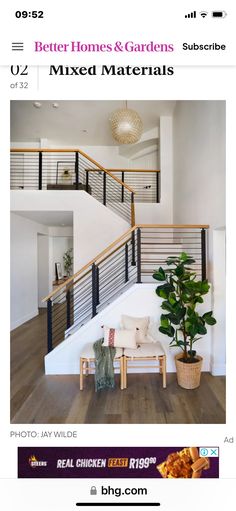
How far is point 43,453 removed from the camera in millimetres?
939

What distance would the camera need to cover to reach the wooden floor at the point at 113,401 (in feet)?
6.89

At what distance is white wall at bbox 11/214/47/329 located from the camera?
508cm

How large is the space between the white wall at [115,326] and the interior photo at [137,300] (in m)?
0.01

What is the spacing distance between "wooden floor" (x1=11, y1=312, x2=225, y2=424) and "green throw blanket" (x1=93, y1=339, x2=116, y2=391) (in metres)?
0.08

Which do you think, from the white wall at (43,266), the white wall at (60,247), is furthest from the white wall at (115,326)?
the white wall at (60,247)

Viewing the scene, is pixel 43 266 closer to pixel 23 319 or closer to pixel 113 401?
pixel 23 319

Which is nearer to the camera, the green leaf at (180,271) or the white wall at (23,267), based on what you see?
the green leaf at (180,271)

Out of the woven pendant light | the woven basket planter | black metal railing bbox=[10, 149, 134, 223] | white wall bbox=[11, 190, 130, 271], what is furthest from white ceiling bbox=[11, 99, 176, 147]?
the woven basket planter
